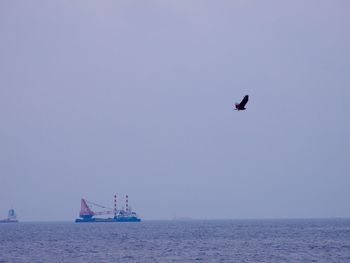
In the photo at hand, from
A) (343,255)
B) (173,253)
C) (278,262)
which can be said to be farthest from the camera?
(173,253)

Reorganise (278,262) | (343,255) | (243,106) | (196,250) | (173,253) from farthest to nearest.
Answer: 1. (196,250)
2. (173,253)
3. (343,255)
4. (278,262)
5. (243,106)

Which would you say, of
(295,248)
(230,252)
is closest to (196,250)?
(230,252)

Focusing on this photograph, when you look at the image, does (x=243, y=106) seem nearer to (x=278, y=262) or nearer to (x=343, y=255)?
(x=278, y=262)

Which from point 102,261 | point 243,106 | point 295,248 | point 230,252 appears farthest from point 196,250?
point 243,106

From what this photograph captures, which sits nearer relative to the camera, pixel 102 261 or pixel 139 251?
pixel 102 261

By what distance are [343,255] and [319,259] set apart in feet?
19.7

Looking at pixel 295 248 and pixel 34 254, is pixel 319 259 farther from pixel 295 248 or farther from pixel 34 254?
pixel 34 254

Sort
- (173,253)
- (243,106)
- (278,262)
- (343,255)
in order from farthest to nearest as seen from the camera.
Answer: (173,253) → (343,255) → (278,262) → (243,106)

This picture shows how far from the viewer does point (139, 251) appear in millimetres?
84812

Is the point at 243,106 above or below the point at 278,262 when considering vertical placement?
above

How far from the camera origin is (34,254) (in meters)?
83.0

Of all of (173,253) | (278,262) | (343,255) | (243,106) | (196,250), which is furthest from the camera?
(196,250)

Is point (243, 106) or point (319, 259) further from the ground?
point (243, 106)

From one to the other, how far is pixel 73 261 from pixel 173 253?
1424 centimetres
